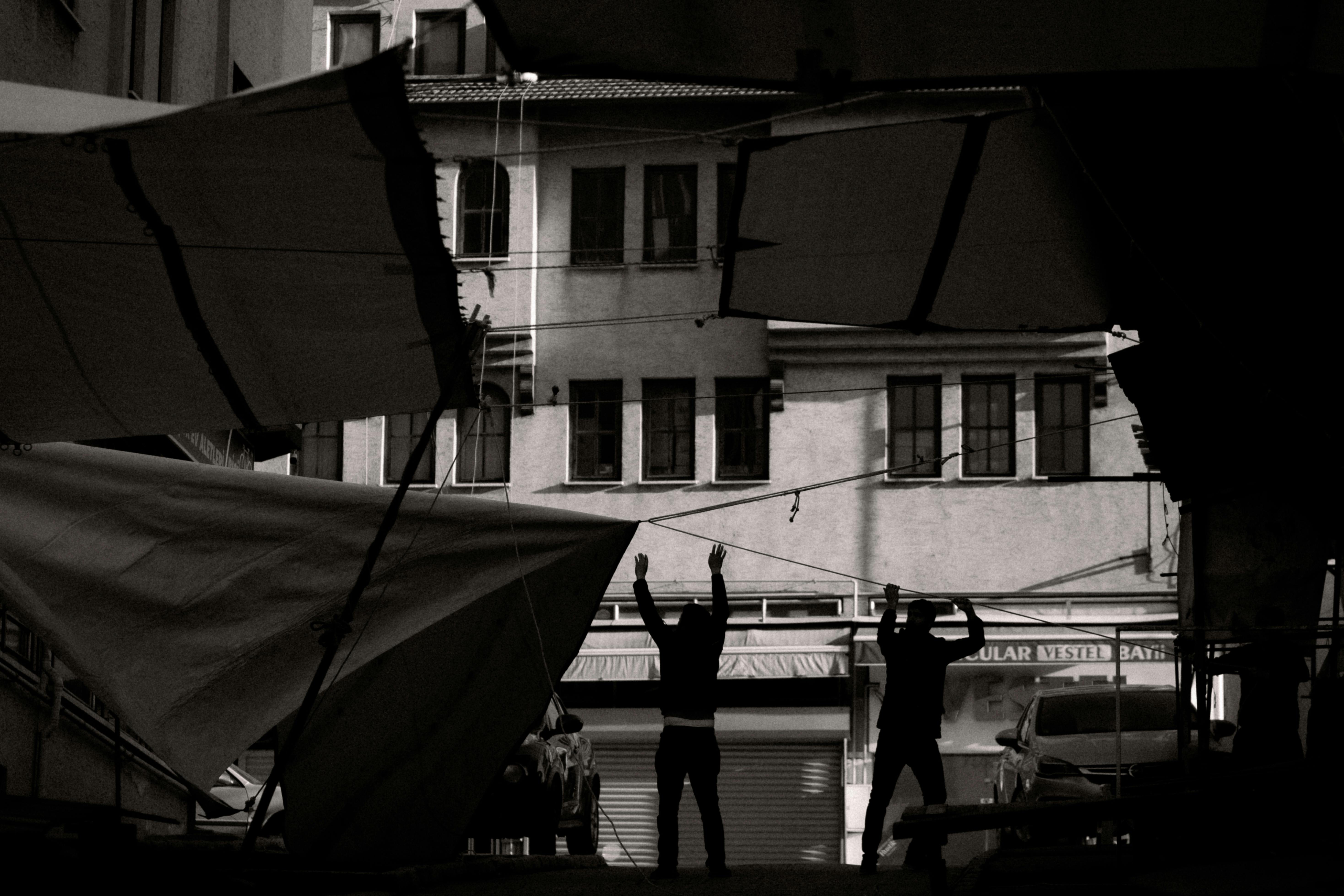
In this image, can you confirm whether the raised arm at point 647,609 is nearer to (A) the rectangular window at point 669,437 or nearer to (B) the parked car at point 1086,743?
(B) the parked car at point 1086,743

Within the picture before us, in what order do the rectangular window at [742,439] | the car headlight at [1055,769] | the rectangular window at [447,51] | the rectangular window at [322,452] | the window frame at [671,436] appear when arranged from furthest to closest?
1. the rectangular window at [322,452]
2. the rectangular window at [447,51]
3. the rectangular window at [742,439]
4. the window frame at [671,436]
5. the car headlight at [1055,769]

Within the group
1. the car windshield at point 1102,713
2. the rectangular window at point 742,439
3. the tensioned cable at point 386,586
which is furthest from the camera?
the rectangular window at point 742,439

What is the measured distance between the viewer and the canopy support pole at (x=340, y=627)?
9.74 metres

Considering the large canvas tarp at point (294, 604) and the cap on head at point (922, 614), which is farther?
the cap on head at point (922, 614)

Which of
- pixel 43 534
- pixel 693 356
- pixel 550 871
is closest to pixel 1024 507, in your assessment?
pixel 693 356

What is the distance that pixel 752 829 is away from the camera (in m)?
32.4

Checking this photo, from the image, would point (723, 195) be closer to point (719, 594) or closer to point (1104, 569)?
point (1104, 569)

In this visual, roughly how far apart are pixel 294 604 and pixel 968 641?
514 cm

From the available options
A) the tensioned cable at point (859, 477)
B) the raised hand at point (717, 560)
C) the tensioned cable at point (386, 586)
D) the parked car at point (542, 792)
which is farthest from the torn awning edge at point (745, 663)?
the tensioned cable at point (386, 586)

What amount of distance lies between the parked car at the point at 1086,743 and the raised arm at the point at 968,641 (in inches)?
64.5

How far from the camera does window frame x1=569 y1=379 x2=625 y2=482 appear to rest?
115ft

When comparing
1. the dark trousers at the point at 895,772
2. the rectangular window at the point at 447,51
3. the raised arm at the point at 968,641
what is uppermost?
the rectangular window at the point at 447,51

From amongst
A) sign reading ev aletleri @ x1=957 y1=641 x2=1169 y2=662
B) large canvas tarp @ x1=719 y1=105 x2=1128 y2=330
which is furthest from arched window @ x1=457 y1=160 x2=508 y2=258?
large canvas tarp @ x1=719 y1=105 x2=1128 y2=330

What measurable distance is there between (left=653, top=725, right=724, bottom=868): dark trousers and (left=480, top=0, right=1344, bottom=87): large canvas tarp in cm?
553
